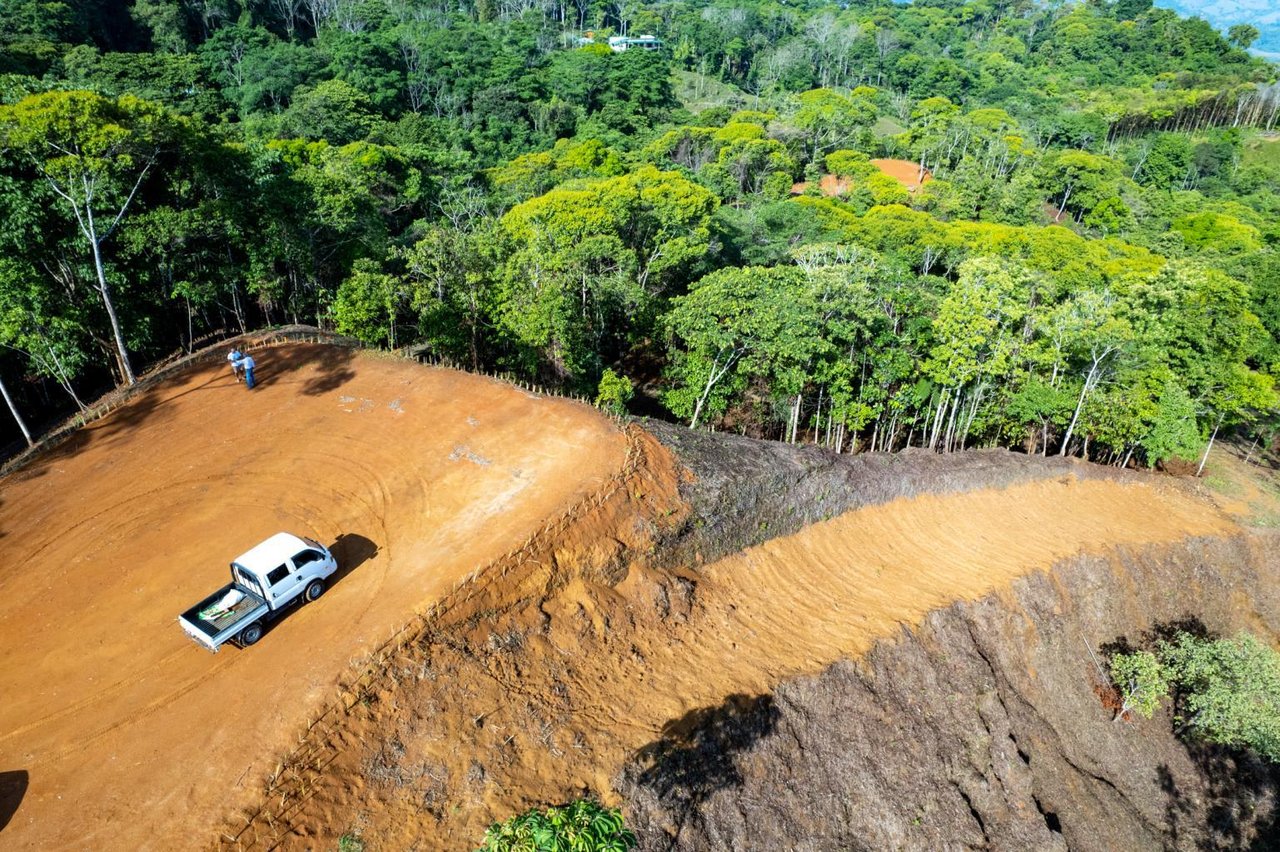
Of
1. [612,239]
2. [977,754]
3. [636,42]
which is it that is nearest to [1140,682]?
[977,754]

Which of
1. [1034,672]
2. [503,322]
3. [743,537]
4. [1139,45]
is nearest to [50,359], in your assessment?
[503,322]

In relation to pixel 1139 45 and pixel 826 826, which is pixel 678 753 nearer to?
pixel 826 826

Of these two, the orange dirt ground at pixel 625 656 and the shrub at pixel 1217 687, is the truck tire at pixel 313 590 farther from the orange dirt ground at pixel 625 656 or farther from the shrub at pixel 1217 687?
the shrub at pixel 1217 687

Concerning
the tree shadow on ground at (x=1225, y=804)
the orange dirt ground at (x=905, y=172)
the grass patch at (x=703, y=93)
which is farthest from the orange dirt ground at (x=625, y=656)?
the grass patch at (x=703, y=93)

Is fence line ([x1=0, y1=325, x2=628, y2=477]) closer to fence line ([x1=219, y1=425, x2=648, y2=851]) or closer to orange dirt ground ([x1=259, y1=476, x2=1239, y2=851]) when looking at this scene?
fence line ([x1=219, y1=425, x2=648, y2=851])

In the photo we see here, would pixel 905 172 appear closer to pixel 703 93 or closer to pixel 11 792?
pixel 703 93
